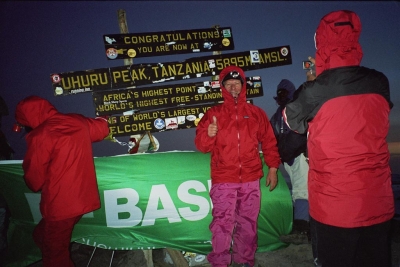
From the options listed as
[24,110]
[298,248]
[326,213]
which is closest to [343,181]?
[326,213]

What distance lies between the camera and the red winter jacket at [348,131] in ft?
5.38

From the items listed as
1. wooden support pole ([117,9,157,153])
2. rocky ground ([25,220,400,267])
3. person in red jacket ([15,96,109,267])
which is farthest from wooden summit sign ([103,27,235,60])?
rocky ground ([25,220,400,267])

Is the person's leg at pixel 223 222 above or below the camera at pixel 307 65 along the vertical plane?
below

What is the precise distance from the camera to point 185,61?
188 inches

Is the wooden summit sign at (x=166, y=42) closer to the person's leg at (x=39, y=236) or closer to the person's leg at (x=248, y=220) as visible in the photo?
the person's leg at (x=39, y=236)

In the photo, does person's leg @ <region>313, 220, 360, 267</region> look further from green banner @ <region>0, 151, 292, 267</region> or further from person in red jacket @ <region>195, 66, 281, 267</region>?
green banner @ <region>0, 151, 292, 267</region>

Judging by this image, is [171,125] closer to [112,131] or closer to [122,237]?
[112,131]

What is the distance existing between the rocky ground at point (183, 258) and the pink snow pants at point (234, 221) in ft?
1.82

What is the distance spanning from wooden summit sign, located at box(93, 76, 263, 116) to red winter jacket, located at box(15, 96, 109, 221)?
172cm

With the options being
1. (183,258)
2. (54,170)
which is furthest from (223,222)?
(54,170)

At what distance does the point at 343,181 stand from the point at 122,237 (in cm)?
303

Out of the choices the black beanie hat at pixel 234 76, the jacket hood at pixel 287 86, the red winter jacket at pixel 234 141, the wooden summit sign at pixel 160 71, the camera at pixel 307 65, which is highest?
the wooden summit sign at pixel 160 71

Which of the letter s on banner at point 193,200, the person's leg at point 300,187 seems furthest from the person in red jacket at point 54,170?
the person's leg at point 300,187

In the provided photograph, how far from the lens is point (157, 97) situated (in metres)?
4.69
